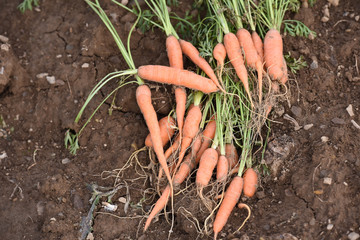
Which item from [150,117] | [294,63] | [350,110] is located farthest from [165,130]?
[350,110]

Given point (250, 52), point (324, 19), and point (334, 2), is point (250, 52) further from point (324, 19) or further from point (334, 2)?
point (334, 2)

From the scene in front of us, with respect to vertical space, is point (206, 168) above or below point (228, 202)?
above

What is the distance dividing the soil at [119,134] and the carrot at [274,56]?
168mm

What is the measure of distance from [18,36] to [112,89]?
1.02 m

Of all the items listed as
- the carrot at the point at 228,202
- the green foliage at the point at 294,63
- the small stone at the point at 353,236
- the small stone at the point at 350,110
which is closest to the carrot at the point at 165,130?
the carrot at the point at 228,202

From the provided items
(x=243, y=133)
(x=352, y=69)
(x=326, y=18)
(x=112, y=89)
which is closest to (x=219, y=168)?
(x=243, y=133)

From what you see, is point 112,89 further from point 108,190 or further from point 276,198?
point 276,198

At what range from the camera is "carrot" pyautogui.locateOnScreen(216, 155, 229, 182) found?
3068mm

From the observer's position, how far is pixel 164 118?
329 cm

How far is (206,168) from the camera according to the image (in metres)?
3.05

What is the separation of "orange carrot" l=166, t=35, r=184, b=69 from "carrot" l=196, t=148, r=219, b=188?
0.70 m

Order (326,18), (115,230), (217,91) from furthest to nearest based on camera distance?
(326,18), (217,91), (115,230)

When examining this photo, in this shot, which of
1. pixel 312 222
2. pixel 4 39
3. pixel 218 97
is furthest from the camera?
pixel 4 39

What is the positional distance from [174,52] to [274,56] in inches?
28.4
